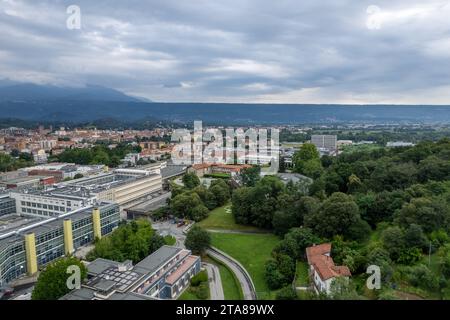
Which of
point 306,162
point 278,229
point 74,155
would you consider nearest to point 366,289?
point 278,229

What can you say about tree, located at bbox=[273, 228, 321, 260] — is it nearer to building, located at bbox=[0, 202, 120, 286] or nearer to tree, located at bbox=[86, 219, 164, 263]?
tree, located at bbox=[86, 219, 164, 263]

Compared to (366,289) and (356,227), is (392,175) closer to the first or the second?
(356,227)

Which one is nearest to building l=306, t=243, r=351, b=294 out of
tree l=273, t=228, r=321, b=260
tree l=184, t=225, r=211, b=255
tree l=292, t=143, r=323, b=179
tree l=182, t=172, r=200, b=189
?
tree l=273, t=228, r=321, b=260

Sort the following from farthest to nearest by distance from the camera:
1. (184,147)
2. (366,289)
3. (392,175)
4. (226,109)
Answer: (226,109) < (184,147) < (392,175) < (366,289)

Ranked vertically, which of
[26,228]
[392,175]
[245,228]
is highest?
[392,175]

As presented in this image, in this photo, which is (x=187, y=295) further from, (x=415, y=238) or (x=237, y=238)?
(x=415, y=238)

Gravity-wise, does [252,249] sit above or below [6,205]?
below

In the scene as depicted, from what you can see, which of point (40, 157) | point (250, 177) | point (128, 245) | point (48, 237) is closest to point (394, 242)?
point (128, 245)
